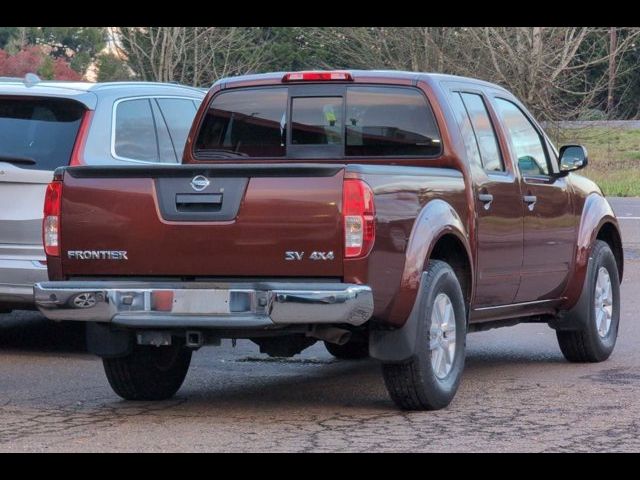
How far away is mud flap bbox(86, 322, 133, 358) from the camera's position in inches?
303

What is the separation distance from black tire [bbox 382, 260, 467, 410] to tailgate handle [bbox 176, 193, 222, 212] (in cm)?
116

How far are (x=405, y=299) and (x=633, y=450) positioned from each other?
1.42m

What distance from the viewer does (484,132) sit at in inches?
344

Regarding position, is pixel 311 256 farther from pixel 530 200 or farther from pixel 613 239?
pixel 613 239

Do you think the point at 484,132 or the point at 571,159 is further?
the point at 571,159

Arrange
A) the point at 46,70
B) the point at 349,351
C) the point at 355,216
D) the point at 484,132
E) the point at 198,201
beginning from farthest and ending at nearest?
the point at 46,70
the point at 349,351
the point at 484,132
the point at 198,201
the point at 355,216

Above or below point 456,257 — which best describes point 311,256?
above

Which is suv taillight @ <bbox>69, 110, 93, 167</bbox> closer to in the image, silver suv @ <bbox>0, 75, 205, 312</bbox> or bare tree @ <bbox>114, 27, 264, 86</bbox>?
silver suv @ <bbox>0, 75, 205, 312</bbox>

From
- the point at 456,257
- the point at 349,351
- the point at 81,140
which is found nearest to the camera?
the point at 456,257

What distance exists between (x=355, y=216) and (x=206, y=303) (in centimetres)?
86

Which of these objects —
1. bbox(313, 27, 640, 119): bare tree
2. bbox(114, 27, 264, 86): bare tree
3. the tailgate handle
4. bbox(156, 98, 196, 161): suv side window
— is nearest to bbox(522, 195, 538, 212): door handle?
the tailgate handle

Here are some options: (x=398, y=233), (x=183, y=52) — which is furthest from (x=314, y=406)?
(x=183, y=52)

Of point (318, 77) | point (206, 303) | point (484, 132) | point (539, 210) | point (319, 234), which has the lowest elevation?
point (206, 303)
